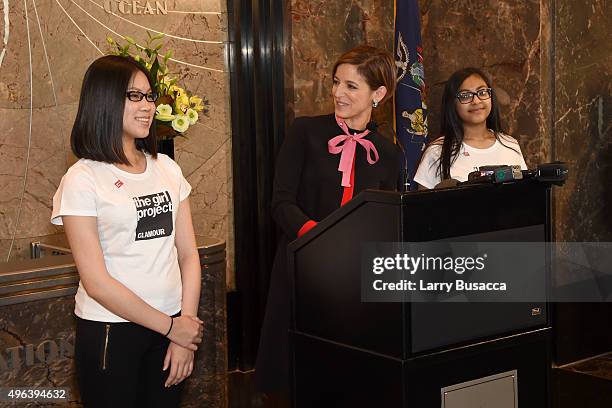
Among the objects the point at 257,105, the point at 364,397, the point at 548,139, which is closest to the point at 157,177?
the point at 364,397

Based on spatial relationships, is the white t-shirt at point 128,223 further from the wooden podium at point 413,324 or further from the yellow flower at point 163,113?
the yellow flower at point 163,113

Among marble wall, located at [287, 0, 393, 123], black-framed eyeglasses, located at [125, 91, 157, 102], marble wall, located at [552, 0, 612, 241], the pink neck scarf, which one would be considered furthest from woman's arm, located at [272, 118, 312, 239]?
marble wall, located at [552, 0, 612, 241]

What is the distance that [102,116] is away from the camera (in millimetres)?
2264

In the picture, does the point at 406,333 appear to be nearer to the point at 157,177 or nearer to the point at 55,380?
the point at 157,177

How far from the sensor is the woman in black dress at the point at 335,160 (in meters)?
2.74

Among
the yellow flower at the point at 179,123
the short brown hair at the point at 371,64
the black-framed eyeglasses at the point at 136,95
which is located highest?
the short brown hair at the point at 371,64

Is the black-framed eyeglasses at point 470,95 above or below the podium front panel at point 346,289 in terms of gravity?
above

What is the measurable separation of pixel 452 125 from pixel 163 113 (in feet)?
3.87

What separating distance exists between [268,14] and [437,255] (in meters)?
2.88

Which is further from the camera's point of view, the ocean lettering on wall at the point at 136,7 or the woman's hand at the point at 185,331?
the ocean lettering on wall at the point at 136,7

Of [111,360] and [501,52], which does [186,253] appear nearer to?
[111,360]

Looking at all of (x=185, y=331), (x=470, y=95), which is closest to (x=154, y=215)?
(x=185, y=331)

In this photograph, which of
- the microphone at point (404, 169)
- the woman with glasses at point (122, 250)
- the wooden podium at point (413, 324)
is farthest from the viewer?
the woman with glasses at point (122, 250)

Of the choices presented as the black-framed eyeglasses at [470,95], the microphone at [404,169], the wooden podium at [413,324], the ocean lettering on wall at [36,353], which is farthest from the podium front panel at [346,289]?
the black-framed eyeglasses at [470,95]
